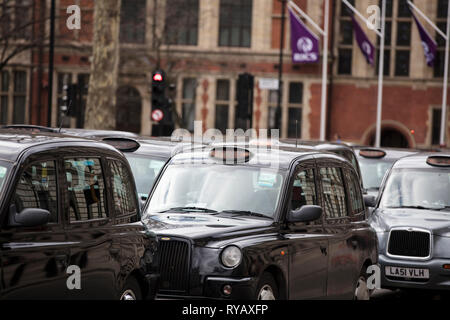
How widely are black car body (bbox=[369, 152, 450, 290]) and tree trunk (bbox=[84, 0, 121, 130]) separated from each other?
15.0 meters

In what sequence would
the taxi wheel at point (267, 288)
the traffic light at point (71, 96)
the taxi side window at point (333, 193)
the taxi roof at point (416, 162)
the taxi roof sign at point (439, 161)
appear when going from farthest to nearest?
the traffic light at point (71, 96) < the taxi roof at point (416, 162) < the taxi roof sign at point (439, 161) < the taxi side window at point (333, 193) < the taxi wheel at point (267, 288)

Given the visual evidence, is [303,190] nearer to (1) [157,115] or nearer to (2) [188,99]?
(1) [157,115]

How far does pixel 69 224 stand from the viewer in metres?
7.30

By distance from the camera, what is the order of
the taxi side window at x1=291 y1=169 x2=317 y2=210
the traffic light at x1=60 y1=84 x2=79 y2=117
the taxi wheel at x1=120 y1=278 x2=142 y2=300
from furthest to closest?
1. the traffic light at x1=60 y1=84 x2=79 y2=117
2. the taxi side window at x1=291 y1=169 x2=317 y2=210
3. the taxi wheel at x1=120 y1=278 x2=142 y2=300

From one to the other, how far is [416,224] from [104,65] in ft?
55.1

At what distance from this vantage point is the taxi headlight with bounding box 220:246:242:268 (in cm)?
869

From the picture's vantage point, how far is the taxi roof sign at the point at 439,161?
47.4ft

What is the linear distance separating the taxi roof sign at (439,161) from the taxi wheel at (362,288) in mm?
3405

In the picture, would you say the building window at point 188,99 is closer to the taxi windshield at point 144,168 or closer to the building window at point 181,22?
the building window at point 181,22

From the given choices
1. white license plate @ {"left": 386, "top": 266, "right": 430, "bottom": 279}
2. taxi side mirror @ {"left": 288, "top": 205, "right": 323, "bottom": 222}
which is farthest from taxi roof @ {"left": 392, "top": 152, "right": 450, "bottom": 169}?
taxi side mirror @ {"left": 288, "top": 205, "right": 323, "bottom": 222}

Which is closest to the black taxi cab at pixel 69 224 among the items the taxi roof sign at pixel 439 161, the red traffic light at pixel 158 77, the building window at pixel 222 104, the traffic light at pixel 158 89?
the taxi roof sign at pixel 439 161

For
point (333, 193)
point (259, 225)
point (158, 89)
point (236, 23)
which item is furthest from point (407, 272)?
point (236, 23)

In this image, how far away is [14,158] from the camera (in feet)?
22.6

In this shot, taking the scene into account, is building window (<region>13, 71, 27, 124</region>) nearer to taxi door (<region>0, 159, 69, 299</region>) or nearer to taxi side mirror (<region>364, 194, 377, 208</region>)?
taxi side mirror (<region>364, 194, 377, 208</region>)
